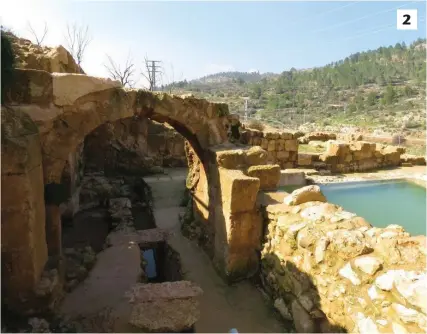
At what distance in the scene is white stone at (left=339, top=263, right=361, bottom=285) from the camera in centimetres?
Answer: 327

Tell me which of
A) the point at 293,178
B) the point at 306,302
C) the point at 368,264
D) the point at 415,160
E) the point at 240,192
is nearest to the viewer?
the point at 368,264

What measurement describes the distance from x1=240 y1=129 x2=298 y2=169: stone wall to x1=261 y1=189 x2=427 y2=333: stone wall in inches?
305

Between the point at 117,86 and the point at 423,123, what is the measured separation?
33.8m

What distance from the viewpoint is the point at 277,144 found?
12.7 metres

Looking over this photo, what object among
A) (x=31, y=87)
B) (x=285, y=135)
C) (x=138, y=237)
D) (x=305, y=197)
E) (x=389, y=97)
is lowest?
(x=138, y=237)

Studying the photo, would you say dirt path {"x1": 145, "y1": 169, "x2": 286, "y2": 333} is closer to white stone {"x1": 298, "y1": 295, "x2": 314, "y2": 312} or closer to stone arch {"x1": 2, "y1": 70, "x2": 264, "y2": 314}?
stone arch {"x1": 2, "y1": 70, "x2": 264, "y2": 314}

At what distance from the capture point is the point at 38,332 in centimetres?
357

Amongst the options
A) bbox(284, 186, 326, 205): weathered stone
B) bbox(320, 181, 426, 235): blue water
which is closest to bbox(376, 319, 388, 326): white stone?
bbox(284, 186, 326, 205): weathered stone

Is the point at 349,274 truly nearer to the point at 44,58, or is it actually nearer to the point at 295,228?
the point at 295,228

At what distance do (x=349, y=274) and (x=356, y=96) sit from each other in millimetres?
53488

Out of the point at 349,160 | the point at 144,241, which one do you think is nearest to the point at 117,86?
the point at 144,241

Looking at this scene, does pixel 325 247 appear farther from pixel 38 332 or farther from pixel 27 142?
pixel 27 142

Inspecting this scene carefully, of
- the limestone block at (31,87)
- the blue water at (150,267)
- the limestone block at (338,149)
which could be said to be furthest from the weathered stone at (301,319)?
the limestone block at (338,149)

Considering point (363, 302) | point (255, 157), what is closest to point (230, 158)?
point (255, 157)
